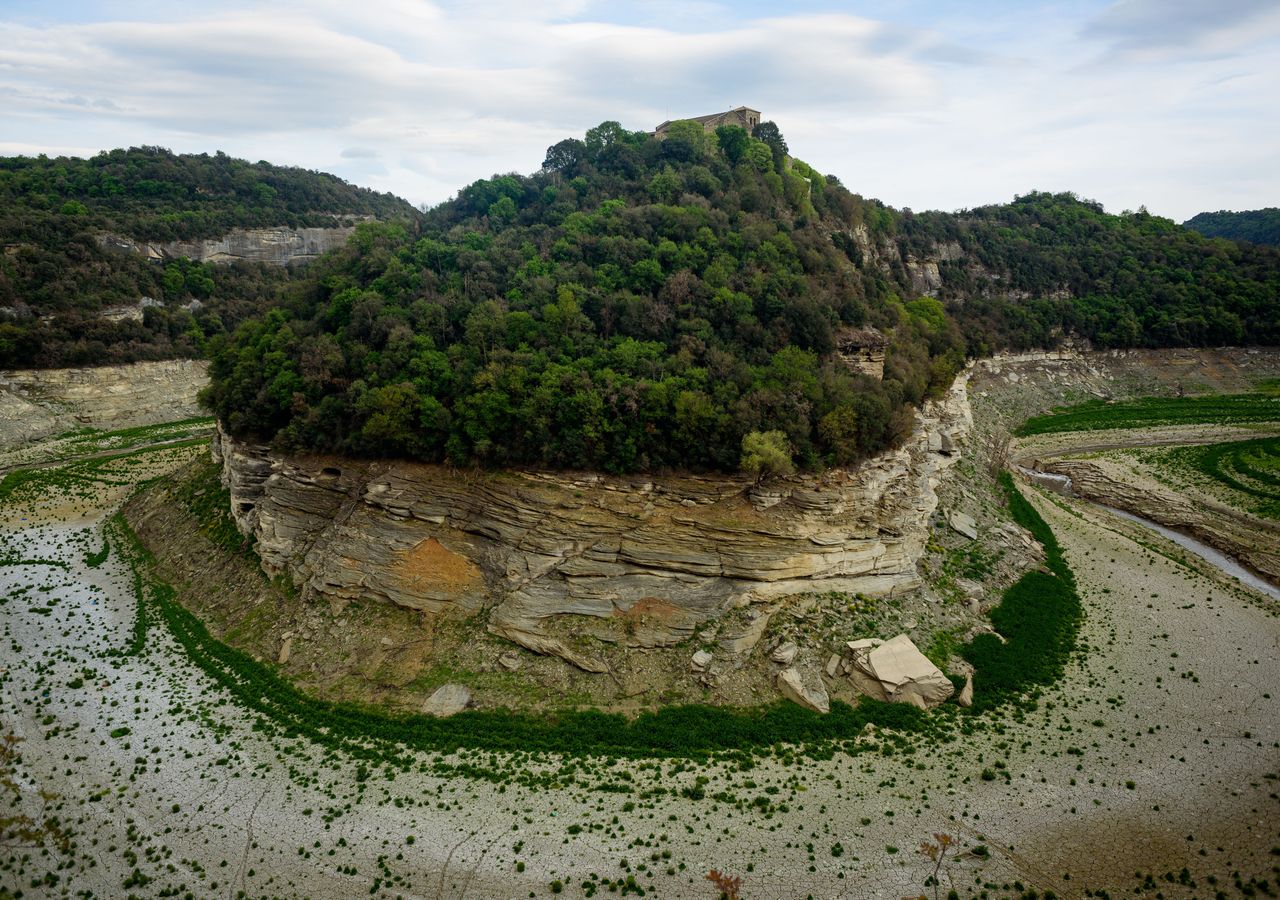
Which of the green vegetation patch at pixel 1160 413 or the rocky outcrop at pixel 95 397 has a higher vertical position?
the green vegetation patch at pixel 1160 413

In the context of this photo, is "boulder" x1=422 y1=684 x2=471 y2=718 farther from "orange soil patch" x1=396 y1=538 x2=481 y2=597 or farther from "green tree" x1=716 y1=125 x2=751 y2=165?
"green tree" x1=716 y1=125 x2=751 y2=165

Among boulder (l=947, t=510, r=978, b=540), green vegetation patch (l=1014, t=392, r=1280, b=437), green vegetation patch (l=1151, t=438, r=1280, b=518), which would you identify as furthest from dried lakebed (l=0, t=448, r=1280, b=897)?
green vegetation patch (l=1014, t=392, r=1280, b=437)

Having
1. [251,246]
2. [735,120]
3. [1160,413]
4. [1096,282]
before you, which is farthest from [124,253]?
[1096,282]

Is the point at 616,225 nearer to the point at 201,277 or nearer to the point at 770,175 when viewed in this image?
the point at 770,175

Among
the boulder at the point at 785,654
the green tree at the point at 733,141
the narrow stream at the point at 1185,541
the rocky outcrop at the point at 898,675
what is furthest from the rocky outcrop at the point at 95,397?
the narrow stream at the point at 1185,541

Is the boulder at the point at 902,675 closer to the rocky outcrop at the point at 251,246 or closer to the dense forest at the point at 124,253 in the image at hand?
the dense forest at the point at 124,253

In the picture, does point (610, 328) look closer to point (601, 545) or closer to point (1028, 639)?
point (601, 545)
